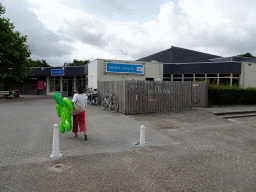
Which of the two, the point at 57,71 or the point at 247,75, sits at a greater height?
the point at 57,71

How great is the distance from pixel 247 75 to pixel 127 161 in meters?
26.3

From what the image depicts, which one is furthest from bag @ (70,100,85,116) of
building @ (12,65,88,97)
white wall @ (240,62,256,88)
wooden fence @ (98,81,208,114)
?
white wall @ (240,62,256,88)

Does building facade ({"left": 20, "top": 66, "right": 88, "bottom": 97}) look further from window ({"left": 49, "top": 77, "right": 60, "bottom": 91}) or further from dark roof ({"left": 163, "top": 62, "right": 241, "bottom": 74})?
dark roof ({"left": 163, "top": 62, "right": 241, "bottom": 74})

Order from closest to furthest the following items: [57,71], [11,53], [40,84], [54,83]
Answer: [11,53] < [57,71] < [54,83] < [40,84]

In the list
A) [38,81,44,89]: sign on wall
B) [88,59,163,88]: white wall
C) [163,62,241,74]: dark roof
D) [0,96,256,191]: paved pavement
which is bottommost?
[0,96,256,191]: paved pavement

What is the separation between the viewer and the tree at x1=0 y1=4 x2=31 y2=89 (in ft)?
64.5

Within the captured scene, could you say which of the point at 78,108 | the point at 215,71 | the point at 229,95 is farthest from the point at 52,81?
→ the point at 78,108

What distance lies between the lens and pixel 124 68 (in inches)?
738

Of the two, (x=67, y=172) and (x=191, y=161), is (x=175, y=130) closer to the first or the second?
(x=191, y=161)

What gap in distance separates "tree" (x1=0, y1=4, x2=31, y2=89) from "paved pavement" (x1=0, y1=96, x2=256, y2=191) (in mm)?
15348

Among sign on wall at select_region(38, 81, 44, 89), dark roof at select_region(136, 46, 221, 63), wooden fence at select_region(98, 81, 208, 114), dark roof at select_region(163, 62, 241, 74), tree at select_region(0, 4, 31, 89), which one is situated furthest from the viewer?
dark roof at select_region(136, 46, 221, 63)

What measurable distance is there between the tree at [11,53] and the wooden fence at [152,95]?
495 inches

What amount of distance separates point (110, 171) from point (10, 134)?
14.5 feet

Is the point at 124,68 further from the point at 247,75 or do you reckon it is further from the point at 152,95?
the point at 247,75
